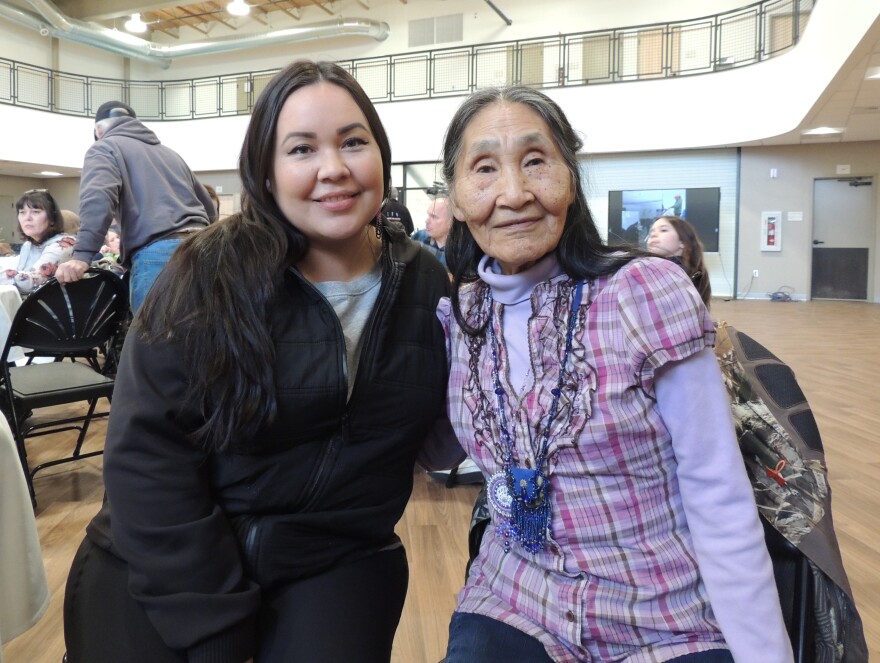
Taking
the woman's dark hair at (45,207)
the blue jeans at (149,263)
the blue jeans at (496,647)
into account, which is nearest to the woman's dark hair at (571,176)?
the blue jeans at (496,647)

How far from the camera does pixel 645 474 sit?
1008 mm

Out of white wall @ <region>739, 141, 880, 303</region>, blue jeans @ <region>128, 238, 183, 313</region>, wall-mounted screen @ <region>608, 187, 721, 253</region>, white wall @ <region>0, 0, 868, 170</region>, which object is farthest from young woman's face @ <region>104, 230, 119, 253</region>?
white wall @ <region>739, 141, 880, 303</region>

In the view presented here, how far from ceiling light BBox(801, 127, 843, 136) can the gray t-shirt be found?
11.9 m

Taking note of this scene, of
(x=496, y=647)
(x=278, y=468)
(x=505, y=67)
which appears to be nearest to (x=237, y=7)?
(x=505, y=67)

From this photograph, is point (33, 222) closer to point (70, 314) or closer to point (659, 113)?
point (70, 314)

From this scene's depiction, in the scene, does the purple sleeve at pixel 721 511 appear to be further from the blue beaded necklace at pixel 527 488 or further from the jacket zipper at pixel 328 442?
the jacket zipper at pixel 328 442

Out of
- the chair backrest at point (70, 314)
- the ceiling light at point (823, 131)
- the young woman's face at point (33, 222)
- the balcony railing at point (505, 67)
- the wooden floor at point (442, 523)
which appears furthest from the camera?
the balcony railing at point (505, 67)

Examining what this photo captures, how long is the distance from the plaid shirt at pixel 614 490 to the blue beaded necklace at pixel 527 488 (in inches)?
0.4

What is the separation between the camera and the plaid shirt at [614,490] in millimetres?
965

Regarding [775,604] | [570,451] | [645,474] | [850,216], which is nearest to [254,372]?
[570,451]

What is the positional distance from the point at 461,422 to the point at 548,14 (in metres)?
15.1

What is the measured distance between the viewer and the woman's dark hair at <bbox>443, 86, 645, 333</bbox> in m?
1.08

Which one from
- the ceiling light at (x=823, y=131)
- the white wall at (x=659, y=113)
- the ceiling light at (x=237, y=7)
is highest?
the ceiling light at (x=237, y=7)

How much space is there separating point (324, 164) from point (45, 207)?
3888 mm
